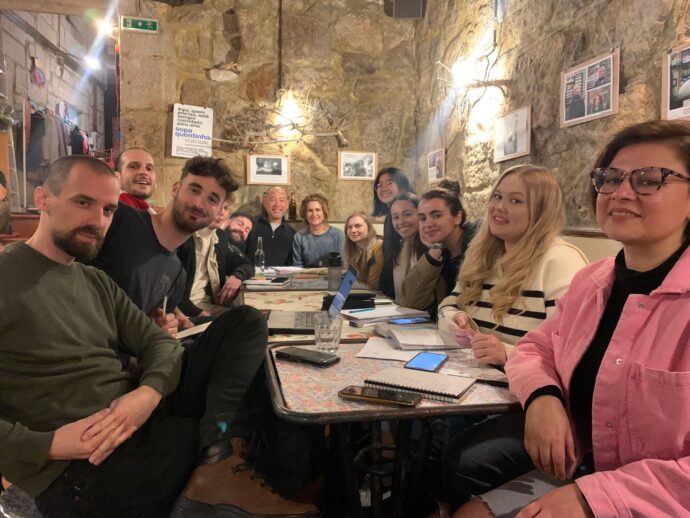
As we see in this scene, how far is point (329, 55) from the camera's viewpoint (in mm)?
5180

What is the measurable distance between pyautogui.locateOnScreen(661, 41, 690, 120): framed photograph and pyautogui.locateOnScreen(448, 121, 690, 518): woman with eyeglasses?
1.12 m

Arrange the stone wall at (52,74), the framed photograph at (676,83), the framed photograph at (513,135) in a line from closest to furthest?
1. the framed photograph at (676,83)
2. the framed photograph at (513,135)
3. the stone wall at (52,74)

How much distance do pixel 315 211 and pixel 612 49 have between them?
111 inches

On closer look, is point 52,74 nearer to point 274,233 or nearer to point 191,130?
point 191,130

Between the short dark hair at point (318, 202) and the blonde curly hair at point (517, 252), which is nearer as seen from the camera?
the blonde curly hair at point (517, 252)

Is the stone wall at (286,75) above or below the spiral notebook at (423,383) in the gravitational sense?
above

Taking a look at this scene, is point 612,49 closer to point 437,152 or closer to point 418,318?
point 418,318

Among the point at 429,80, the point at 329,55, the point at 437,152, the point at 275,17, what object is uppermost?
the point at 275,17

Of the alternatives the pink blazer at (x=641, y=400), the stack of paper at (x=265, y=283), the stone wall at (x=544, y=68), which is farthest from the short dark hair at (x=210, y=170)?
the stone wall at (x=544, y=68)

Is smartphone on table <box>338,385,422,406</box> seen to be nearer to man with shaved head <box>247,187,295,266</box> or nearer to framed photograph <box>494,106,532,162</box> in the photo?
framed photograph <box>494,106,532,162</box>

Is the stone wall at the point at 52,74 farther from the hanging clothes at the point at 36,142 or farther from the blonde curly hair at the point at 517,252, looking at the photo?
the blonde curly hair at the point at 517,252

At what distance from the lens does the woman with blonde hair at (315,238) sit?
15.3 ft

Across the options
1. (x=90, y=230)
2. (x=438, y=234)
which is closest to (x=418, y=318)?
(x=438, y=234)

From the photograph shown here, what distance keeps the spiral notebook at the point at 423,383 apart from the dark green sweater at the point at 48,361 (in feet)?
2.22
